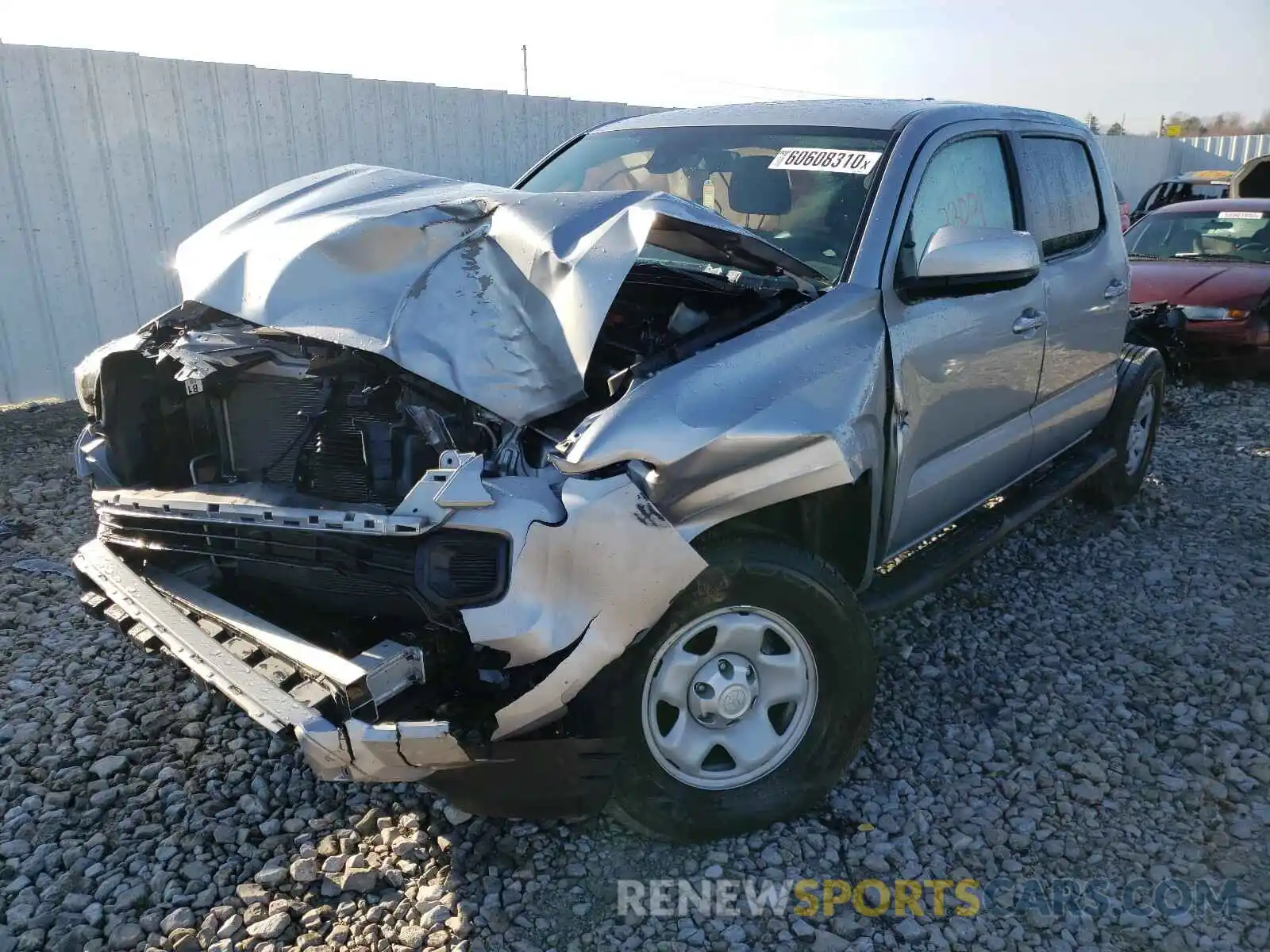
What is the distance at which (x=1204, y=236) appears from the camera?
9000 millimetres

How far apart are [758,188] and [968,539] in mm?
1541

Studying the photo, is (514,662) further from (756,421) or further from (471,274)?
(471,274)

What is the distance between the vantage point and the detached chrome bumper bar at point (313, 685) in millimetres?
1956

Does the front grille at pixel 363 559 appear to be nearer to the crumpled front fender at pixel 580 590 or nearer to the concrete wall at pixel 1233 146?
the crumpled front fender at pixel 580 590

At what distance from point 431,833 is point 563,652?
2.92 feet

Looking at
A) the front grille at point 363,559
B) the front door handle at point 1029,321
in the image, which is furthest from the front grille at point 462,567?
the front door handle at point 1029,321

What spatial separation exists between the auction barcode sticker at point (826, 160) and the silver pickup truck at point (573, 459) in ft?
0.03

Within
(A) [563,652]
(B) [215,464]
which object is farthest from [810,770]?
(B) [215,464]

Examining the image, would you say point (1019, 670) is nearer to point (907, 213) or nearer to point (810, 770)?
point (810, 770)

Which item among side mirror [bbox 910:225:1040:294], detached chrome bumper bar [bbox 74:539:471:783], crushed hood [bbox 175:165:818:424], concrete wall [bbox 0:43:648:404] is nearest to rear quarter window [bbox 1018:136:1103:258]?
side mirror [bbox 910:225:1040:294]

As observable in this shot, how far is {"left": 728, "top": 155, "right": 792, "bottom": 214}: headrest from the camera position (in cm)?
323

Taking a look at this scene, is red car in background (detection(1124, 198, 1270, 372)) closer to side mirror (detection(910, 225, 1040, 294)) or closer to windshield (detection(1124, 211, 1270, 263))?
windshield (detection(1124, 211, 1270, 263))

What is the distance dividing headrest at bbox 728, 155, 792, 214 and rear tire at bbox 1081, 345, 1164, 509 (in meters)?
2.63

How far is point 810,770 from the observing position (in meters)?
2.62
